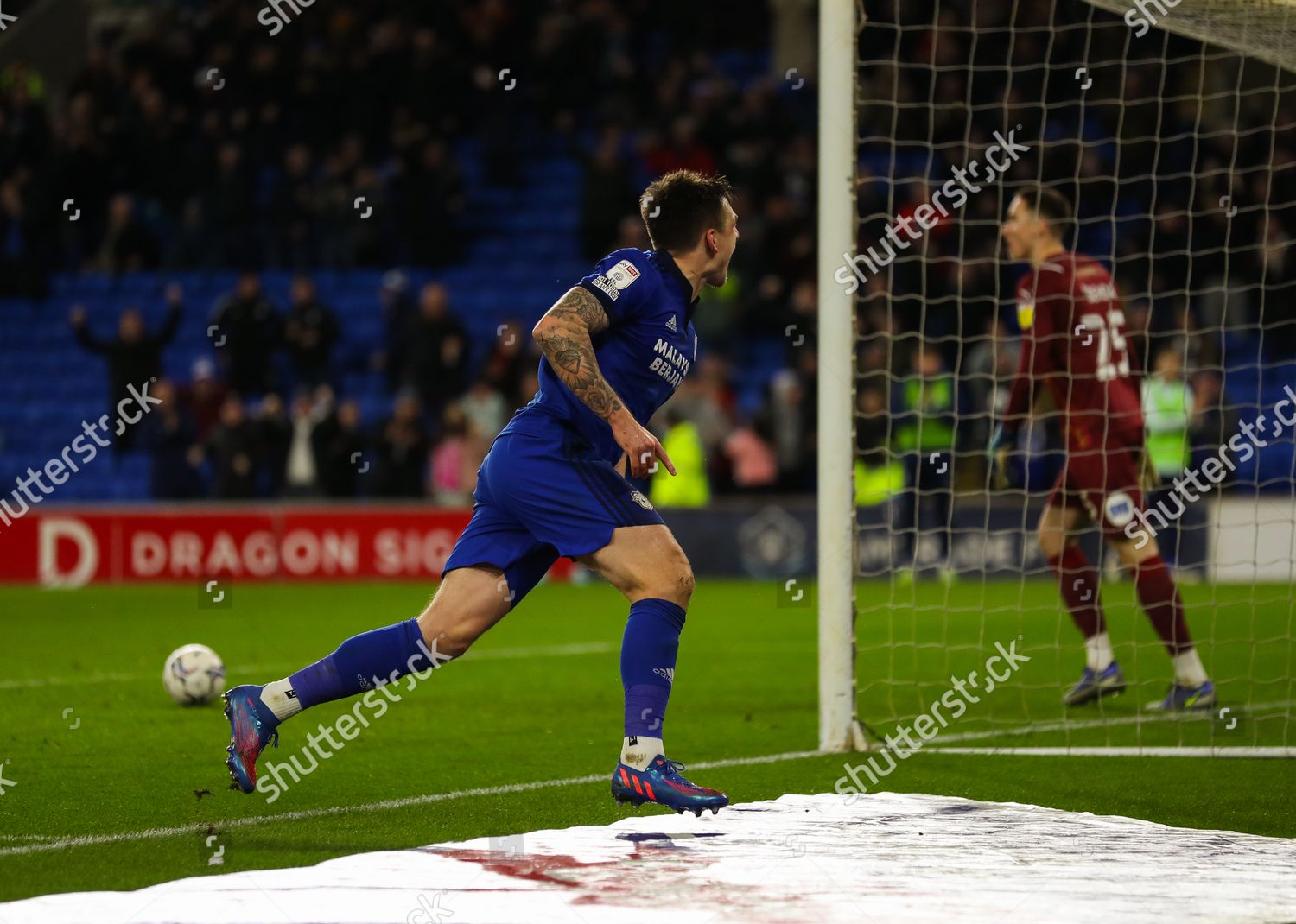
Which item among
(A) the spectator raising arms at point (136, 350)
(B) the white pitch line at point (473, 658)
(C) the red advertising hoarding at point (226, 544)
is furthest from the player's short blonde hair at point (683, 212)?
(A) the spectator raising arms at point (136, 350)

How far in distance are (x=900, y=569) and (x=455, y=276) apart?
7.82 meters

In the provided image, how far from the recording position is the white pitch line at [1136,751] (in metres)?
6.27

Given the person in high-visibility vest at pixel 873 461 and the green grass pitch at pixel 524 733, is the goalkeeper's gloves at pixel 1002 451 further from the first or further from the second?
the person in high-visibility vest at pixel 873 461

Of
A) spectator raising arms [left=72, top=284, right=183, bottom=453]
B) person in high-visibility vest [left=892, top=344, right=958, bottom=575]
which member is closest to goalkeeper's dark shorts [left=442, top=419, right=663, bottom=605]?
person in high-visibility vest [left=892, top=344, right=958, bottom=575]

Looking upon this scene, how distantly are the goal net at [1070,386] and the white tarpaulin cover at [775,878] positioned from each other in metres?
2.73

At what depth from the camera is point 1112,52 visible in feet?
65.7

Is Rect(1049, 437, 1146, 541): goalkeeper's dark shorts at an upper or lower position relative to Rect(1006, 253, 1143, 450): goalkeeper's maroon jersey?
lower

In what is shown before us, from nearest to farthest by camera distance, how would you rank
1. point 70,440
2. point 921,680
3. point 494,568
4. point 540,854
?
point 540,854
point 494,568
point 921,680
point 70,440

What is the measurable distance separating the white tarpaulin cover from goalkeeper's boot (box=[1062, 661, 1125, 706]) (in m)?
2.72

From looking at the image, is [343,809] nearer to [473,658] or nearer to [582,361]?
[582,361]

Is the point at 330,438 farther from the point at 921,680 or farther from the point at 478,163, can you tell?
the point at 921,680

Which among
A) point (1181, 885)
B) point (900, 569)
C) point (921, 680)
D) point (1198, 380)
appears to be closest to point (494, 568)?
point (1181, 885)

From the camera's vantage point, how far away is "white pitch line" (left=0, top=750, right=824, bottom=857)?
15.1ft

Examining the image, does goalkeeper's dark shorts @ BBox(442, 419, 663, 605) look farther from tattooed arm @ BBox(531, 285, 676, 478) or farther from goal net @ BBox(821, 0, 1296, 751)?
Result: goal net @ BBox(821, 0, 1296, 751)
